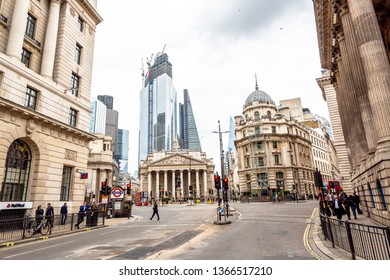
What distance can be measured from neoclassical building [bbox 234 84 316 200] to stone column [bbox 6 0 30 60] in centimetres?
5370

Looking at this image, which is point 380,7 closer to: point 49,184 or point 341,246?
point 341,246

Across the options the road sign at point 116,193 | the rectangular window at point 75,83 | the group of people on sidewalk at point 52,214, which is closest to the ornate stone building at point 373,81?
the group of people on sidewalk at point 52,214

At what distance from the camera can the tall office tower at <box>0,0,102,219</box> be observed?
16234 millimetres

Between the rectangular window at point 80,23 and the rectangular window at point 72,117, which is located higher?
the rectangular window at point 80,23

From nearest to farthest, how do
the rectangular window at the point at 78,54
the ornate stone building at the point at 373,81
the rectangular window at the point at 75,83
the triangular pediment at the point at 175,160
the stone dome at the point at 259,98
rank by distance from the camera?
1. the ornate stone building at the point at 373,81
2. the rectangular window at the point at 75,83
3. the rectangular window at the point at 78,54
4. the stone dome at the point at 259,98
5. the triangular pediment at the point at 175,160

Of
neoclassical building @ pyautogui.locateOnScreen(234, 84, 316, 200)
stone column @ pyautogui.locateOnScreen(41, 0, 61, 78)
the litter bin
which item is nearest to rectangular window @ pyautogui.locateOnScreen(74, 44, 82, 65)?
stone column @ pyautogui.locateOnScreen(41, 0, 61, 78)

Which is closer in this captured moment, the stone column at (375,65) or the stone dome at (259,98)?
the stone column at (375,65)

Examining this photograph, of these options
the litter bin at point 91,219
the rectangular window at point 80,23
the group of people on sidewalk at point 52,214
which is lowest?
the litter bin at point 91,219

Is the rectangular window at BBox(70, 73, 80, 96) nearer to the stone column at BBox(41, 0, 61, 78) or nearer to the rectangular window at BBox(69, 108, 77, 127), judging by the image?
the rectangular window at BBox(69, 108, 77, 127)

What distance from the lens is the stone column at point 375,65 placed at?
1130 centimetres

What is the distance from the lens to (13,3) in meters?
18.1

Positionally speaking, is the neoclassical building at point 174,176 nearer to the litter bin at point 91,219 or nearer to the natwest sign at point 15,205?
the litter bin at point 91,219

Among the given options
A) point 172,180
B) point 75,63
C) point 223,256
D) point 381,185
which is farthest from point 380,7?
point 172,180

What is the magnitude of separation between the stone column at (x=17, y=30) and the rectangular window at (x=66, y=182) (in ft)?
31.4
